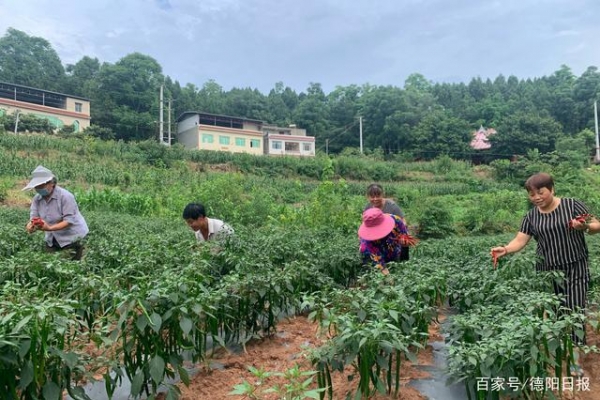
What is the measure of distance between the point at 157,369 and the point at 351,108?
59.1 m

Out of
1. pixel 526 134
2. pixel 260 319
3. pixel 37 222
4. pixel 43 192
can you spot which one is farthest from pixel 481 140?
pixel 37 222

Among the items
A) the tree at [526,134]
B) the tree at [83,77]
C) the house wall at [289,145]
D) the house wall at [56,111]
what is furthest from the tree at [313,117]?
the house wall at [56,111]

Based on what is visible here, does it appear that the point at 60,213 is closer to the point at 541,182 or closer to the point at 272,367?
the point at 272,367

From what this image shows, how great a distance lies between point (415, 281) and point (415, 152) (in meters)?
45.2

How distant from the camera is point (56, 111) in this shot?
120ft

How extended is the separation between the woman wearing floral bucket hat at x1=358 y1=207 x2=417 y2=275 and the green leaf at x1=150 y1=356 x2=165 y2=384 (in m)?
2.63

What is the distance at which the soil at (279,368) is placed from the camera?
263 centimetres

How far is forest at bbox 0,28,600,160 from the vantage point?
43.8 m

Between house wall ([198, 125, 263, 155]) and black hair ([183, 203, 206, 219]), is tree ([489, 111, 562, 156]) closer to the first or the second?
house wall ([198, 125, 263, 155])

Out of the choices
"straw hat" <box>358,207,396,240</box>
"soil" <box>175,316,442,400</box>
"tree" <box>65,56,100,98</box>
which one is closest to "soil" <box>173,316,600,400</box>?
"soil" <box>175,316,442,400</box>

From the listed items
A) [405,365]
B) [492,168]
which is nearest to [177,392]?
[405,365]

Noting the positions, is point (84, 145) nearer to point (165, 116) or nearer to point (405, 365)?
point (165, 116)

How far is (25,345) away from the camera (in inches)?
71.6

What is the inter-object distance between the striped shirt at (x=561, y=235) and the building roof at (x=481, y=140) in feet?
149
